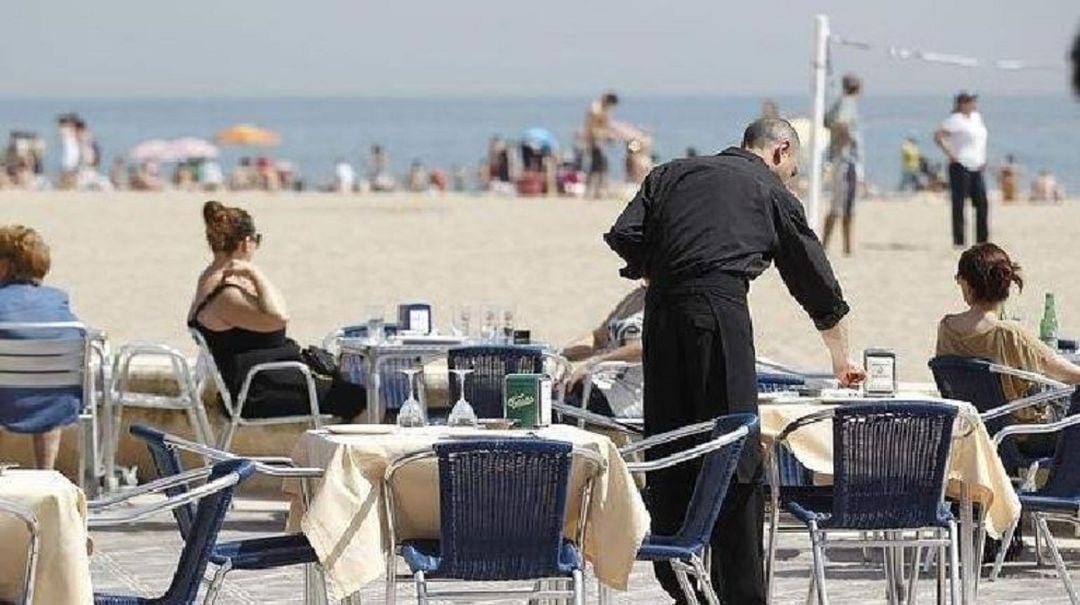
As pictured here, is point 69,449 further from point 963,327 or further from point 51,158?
point 51,158

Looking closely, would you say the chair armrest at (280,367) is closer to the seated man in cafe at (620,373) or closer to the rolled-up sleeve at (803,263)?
the seated man in cafe at (620,373)

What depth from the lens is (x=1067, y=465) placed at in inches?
338

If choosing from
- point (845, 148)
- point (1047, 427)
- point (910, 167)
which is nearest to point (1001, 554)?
point (1047, 427)

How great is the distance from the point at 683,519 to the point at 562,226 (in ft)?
77.0

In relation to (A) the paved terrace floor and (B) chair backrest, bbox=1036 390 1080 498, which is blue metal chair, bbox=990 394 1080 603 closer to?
(B) chair backrest, bbox=1036 390 1080 498

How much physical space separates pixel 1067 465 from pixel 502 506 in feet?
8.20

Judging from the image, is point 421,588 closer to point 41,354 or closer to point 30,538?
point 30,538

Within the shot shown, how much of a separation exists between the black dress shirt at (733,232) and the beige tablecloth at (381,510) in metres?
0.86

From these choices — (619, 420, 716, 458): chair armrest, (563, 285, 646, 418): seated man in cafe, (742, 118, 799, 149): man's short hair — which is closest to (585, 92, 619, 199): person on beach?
(563, 285, 646, 418): seated man in cafe

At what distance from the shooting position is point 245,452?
1184 cm

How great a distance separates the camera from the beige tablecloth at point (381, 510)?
689 centimetres

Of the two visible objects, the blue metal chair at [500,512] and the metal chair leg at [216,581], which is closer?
the blue metal chair at [500,512]

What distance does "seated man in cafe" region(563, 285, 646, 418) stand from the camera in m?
10.6

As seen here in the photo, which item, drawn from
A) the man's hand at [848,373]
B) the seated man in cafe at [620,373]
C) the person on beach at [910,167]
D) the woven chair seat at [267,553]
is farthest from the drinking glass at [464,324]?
the person on beach at [910,167]
